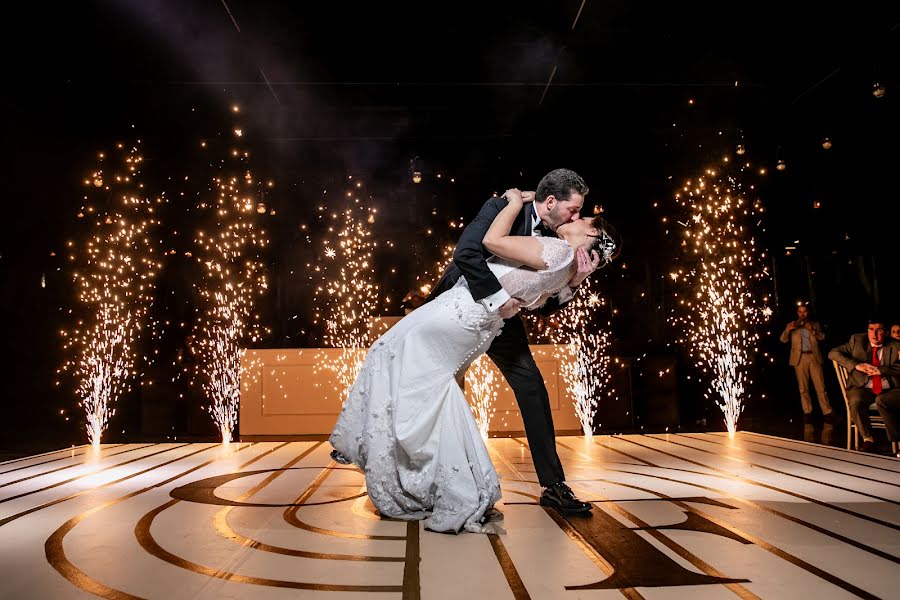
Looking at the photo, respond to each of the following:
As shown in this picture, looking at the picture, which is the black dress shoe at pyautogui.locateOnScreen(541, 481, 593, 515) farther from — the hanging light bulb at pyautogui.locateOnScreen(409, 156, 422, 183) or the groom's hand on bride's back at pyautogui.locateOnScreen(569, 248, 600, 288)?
the hanging light bulb at pyautogui.locateOnScreen(409, 156, 422, 183)

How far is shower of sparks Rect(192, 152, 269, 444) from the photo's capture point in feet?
20.1

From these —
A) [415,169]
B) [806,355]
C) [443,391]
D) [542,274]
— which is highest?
[415,169]

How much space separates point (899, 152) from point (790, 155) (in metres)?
1.24

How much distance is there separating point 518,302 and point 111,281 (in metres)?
5.53

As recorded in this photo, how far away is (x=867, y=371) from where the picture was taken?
14.1 feet

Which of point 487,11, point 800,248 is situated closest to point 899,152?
point 800,248

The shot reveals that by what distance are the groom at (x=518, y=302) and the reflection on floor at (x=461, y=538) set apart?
0.16 metres

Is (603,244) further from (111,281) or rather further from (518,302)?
(111,281)

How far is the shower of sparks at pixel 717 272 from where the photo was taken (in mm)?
7484

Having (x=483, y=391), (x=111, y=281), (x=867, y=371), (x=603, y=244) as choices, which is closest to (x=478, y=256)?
(x=603, y=244)

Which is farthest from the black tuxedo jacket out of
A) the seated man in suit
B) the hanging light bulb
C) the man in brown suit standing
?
the man in brown suit standing

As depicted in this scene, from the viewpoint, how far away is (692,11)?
4.97 m

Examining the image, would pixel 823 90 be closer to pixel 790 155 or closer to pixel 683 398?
pixel 790 155

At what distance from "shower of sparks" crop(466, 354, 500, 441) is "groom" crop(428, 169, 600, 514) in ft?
11.2
